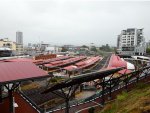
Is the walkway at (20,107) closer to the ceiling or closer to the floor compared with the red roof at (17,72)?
closer to the floor

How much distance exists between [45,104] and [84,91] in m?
11.6

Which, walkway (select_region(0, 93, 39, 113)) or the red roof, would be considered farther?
walkway (select_region(0, 93, 39, 113))

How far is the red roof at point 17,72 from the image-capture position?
44.0 feet

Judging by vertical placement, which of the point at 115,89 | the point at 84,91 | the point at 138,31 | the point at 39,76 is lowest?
the point at 84,91

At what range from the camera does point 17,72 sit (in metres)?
14.7

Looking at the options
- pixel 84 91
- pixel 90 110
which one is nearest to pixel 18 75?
pixel 90 110

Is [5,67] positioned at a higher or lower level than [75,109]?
higher

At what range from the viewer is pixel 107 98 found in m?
22.2

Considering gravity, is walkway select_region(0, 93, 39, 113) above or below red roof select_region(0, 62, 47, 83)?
below

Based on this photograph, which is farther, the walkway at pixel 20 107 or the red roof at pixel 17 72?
the walkway at pixel 20 107

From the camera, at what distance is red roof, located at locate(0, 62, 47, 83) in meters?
13.4

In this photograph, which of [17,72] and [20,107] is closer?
[17,72]

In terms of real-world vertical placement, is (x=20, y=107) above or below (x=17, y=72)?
below

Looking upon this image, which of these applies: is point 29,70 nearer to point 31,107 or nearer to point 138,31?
point 31,107
